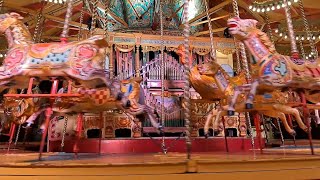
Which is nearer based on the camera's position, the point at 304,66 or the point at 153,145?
the point at 304,66

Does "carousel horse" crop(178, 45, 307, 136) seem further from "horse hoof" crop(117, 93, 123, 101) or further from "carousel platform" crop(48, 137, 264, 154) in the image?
"horse hoof" crop(117, 93, 123, 101)

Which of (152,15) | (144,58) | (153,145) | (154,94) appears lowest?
(153,145)

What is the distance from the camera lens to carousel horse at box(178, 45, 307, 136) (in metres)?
4.35

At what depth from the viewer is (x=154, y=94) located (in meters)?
10.2

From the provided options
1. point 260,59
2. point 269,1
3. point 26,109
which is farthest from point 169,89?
point 260,59

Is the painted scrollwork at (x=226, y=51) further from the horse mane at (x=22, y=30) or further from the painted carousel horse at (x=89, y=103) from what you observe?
the horse mane at (x=22, y=30)

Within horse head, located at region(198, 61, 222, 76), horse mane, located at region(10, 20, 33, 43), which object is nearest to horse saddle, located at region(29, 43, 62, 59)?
horse mane, located at region(10, 20, 33, 43)

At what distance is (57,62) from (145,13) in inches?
346

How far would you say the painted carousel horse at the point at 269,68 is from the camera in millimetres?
3600

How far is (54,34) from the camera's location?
14.5 metres

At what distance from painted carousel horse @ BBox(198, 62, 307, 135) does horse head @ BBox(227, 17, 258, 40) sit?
29.6 inches

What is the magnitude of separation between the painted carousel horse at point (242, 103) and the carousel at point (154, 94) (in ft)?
0.06

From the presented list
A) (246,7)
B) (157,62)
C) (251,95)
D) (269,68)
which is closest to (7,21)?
(251,95)

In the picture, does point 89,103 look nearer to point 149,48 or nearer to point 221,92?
point 221,92
